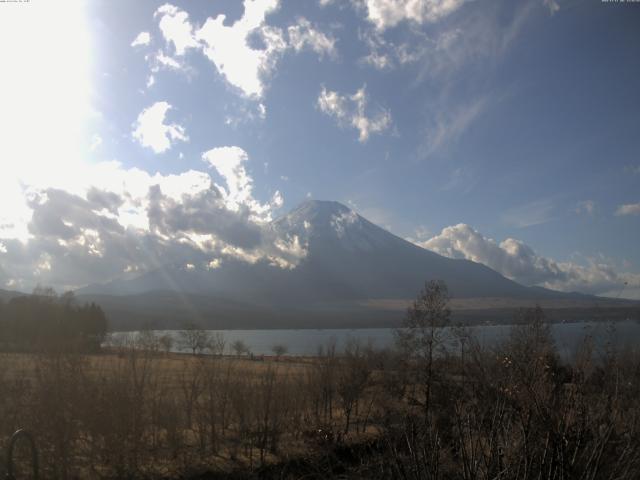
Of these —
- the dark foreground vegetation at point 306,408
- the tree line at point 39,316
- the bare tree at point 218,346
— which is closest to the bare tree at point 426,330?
the dark foreground vegetation at point 306,408

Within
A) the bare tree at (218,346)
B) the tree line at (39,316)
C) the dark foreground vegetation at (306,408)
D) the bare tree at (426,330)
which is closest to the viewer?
the dark foreground vegetation at (306,408)

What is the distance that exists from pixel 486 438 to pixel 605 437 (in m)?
1.66

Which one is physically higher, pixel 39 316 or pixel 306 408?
pixel 39 316

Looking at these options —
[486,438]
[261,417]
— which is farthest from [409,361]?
[486,438]

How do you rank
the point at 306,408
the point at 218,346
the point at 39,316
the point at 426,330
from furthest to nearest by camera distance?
the point at 39,316 → the point at 426,330 → the point at 306,408 → the point at 218,346

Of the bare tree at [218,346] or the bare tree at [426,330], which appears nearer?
the bare tree at [218,346]

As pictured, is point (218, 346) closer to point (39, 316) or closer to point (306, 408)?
point (306, 408)

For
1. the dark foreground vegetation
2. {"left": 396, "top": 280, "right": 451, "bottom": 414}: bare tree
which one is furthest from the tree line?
{"left": 396, "top": 280, "right": 451, "bottom": 414}: bare tree

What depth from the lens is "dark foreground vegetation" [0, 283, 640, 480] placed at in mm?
5754

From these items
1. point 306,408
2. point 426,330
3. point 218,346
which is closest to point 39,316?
point 218,346

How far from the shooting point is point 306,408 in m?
26.2

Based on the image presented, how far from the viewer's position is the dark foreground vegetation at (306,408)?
5754 millimetres

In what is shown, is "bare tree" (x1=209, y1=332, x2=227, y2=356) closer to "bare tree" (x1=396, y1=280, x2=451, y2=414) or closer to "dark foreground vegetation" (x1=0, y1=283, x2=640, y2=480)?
"dark foreground vegetation" (x1=0, y1=283, x2=640, y2=480)

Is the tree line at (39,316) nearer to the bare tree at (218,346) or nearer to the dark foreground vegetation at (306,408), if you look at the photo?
the bare tree at (218,346)
